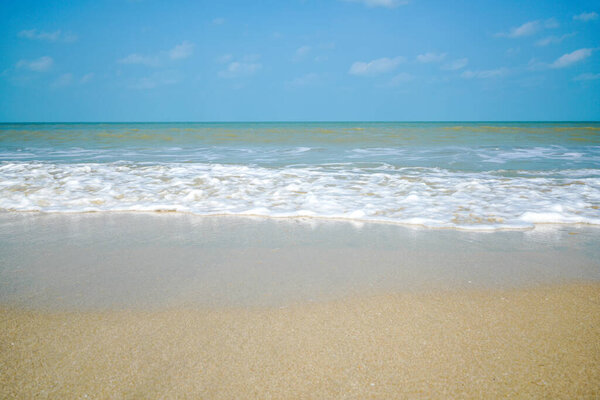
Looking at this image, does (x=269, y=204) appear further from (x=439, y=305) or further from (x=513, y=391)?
(x=513, y=391)

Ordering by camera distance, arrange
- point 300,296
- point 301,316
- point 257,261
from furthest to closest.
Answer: point 257,261, point 300,296, point 301,316

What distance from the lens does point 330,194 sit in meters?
4.95

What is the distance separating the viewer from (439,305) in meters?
2.02

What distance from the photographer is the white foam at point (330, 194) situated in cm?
401

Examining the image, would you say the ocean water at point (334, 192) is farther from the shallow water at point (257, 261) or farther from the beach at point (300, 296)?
the shallow water at point (257, 261)

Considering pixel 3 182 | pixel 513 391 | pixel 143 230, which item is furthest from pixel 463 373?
pixel 3 182

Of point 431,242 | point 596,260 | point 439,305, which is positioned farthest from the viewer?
point 431,242

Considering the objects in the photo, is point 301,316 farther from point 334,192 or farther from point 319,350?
point 334,192

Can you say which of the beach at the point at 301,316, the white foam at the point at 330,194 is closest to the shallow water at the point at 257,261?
the beach at the point at 301,316

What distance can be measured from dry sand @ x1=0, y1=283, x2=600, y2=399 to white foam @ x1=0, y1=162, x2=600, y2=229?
189 cm

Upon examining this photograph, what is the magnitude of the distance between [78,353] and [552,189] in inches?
232

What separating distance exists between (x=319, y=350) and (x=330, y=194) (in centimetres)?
344

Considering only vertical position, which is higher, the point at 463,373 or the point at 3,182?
the point at 3,182

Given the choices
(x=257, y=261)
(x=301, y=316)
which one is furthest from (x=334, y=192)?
(x=301, y=316)
